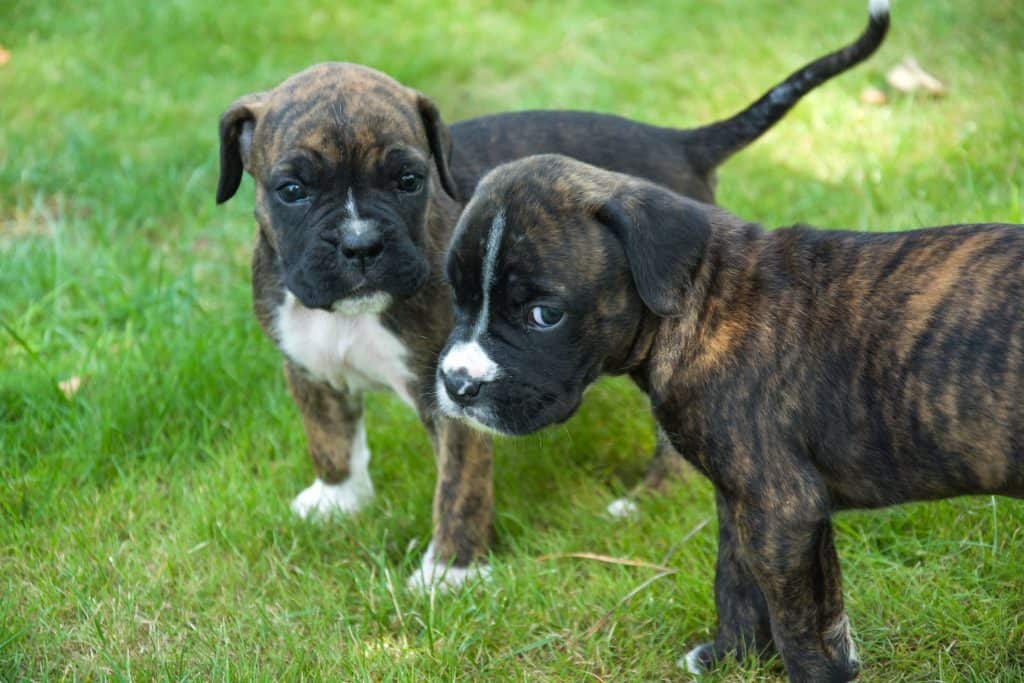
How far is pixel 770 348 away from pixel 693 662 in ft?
4.02

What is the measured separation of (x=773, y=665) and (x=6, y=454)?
11.3ft

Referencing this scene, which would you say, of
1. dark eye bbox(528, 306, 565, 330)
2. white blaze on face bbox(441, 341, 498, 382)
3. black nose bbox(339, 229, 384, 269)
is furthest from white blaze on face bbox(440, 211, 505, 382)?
black nose bbox(339, 229, 384, 269)

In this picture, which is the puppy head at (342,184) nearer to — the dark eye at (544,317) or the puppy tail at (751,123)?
the dark eye at (544,317)

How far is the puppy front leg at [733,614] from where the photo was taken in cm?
421

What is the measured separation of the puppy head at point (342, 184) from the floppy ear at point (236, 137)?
0.01 m

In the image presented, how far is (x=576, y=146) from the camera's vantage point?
17.7 ft

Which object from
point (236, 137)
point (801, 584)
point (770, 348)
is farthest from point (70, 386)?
point (801, 584)

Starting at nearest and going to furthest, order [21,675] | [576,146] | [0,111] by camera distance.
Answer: [21,675]
[576,146]
[0,111]

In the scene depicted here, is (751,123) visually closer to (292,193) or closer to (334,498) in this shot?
(292,193)

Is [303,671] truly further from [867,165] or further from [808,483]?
[867,165]

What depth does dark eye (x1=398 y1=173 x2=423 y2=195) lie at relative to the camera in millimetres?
4746

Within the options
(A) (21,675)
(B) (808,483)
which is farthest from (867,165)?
(A) (21,675)

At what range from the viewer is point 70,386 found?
592cm

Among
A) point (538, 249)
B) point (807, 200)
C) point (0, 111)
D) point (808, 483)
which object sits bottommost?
point (0, 111)
